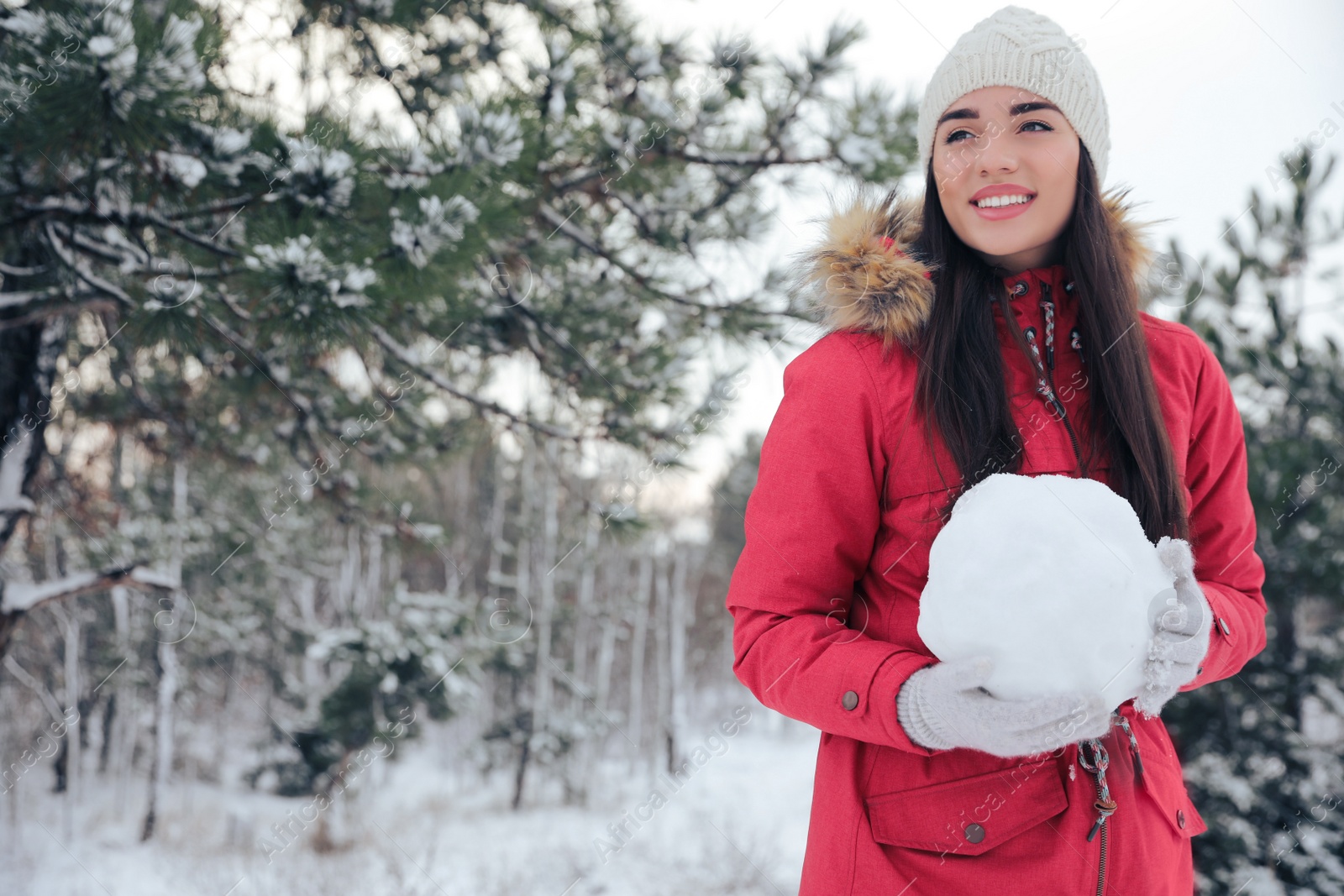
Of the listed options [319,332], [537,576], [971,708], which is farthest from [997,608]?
[537,576]

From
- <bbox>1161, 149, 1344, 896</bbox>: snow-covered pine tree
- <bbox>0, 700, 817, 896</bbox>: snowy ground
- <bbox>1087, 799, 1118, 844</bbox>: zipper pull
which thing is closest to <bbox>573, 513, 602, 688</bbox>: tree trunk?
<bbox>0, 700, 817, 896</bbox>: snowy ground

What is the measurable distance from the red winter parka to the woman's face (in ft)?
0.25

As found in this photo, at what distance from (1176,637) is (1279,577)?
13.8 feet

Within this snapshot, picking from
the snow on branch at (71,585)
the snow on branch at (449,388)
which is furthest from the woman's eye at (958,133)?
the snow on branch at (71,585)

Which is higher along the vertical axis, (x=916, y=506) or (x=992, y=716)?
(x=916, y=506)

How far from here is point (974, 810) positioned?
0.88m

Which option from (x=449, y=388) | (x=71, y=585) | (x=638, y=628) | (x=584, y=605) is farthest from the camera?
(x=638, y=628)

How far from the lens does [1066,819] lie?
892 millimetres

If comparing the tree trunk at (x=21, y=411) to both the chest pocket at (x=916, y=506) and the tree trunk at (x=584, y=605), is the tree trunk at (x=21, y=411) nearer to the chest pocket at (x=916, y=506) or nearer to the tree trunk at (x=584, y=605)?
the chest pocket at (x=916, y=506)

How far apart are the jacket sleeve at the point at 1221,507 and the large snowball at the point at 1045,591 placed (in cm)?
37

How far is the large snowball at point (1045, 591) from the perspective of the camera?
0.79 metres

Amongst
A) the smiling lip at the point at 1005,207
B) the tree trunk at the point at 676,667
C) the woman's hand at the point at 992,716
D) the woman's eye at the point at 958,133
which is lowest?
the tree trunk at the point at 676,667

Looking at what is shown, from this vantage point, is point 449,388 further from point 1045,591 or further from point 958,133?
point 1045,591

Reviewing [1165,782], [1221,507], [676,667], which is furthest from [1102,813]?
[676,667]
